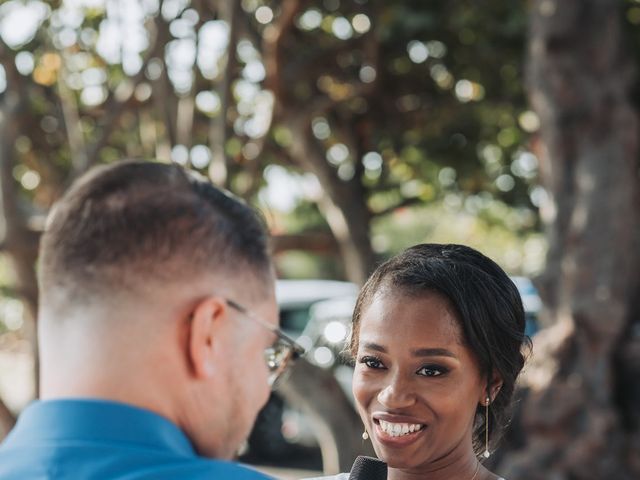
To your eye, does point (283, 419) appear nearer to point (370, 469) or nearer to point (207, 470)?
point (370, 469)

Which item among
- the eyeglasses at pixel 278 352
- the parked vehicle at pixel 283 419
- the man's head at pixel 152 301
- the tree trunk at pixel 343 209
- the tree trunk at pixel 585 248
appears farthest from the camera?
the parked vehicle at pixel 283 419

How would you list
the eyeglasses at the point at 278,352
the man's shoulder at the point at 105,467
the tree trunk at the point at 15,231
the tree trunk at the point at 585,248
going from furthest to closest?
the tree trunk at the point at 585,248 → the tree trunk at the point at 15,231 → the eyeglasses at the point at 278,352 → the man's shoulder at the point at 105,467

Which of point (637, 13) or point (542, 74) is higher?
point (637, 13)

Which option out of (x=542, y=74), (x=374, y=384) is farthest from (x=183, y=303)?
(x=542, y=74)

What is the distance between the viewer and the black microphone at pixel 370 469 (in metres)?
2.29

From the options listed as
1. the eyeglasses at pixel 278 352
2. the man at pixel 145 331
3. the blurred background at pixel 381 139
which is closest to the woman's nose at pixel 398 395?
the eyeglasses at pixel 278 352

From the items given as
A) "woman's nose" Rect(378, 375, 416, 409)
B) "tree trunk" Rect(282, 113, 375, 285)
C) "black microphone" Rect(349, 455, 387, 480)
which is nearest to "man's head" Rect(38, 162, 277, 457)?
"black microphone" Rect(349, 455, 387, 480)

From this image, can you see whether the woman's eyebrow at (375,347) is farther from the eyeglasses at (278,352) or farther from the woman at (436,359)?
the eyeglasses at (278,352)

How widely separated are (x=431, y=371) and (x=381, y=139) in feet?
27.0

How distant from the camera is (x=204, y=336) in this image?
147 cm

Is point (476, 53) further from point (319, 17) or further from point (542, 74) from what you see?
point (542, 74)

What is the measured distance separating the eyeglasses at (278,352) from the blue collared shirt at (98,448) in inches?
9.7

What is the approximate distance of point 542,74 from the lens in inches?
292

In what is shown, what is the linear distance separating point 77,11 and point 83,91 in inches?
44.4
